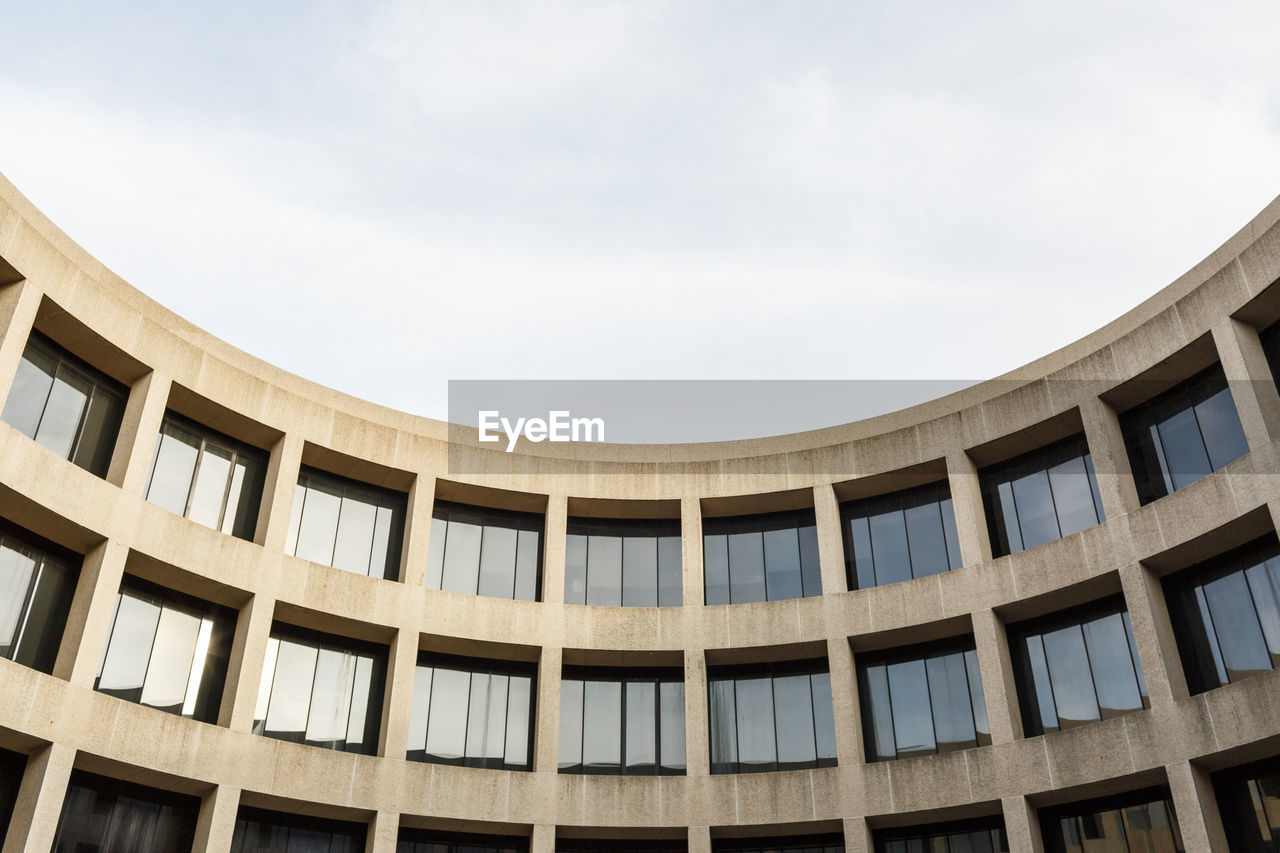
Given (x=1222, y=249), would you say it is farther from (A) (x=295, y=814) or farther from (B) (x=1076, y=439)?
(A) (x=295, y=814)

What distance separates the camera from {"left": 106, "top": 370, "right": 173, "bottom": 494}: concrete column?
24.6 metres

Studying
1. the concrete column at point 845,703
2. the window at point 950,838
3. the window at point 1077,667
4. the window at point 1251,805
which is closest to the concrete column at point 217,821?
the concrete column at point 845,703

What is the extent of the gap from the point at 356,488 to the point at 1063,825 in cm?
1916

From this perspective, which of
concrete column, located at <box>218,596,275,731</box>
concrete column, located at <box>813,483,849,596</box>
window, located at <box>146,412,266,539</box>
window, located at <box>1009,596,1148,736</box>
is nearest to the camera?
concrete column, located at <box>218,596,275,731</box>

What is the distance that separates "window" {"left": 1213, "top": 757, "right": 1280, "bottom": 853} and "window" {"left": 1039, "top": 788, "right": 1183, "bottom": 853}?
1.13 meters

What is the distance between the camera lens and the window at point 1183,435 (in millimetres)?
24672

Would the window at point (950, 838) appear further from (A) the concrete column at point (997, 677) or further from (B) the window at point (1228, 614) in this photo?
(B) the window at point (1228, 614)

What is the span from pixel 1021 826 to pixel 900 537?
817 centimetres

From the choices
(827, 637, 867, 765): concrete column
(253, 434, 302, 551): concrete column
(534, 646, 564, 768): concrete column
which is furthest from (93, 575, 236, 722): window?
(827, 637, 867, 765): concrete column

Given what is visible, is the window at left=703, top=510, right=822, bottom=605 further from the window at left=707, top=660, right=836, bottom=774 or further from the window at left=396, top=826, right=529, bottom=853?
the window at left=396, top=826, right=529, bottom=853

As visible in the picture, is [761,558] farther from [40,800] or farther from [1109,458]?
[40,800]

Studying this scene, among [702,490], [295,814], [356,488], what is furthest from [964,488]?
[295,814]

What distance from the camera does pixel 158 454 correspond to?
26328mm

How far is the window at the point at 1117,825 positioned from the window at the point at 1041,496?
6130 millimetres
